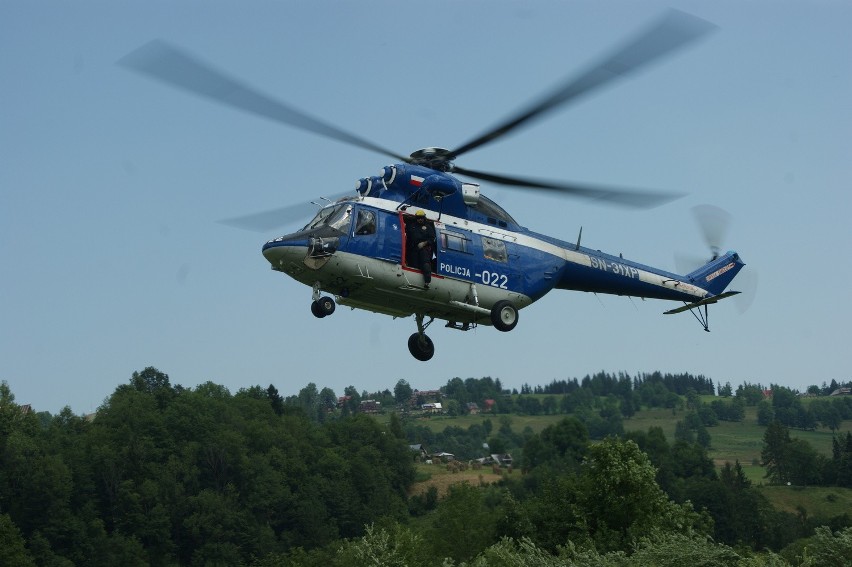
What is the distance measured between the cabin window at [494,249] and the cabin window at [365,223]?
3718 mm

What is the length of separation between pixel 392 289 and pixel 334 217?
2.46 metres

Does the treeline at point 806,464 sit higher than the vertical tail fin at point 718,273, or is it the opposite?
the vertical tail fin at point 718,273

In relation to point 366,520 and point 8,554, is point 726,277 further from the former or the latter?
point 366,520

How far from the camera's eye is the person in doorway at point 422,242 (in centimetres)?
3180

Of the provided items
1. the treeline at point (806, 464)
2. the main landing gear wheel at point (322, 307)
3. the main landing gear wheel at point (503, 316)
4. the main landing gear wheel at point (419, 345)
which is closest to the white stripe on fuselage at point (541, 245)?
the main landing gear wheel at point (503, 316)

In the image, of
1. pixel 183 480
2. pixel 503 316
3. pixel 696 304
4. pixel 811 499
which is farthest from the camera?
pixel 811 499

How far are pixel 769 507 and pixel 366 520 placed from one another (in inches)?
1626

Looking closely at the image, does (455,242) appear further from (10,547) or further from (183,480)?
(183,480)

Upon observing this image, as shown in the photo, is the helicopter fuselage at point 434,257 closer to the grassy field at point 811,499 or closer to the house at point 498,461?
the grassy field at point 811,499

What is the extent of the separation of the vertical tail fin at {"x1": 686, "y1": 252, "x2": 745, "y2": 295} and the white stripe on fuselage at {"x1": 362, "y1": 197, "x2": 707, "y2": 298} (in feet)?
1.57

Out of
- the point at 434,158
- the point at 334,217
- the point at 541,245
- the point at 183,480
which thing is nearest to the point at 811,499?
the point at 183,480

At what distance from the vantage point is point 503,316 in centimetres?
3347

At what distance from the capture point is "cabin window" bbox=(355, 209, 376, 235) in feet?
102

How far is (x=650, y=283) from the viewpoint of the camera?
127 feet
